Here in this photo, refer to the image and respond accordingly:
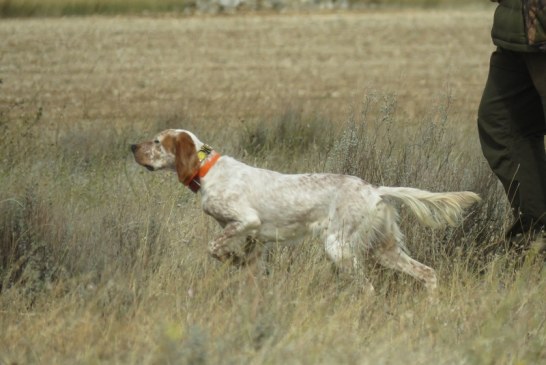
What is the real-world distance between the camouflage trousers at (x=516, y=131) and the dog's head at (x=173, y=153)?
1.62m

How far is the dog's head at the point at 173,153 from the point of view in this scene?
19.9ft

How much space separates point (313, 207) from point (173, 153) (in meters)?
0.88

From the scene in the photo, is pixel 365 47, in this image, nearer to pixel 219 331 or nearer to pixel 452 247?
pixel 452 247

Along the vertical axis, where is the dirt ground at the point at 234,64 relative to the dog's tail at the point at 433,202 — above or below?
below

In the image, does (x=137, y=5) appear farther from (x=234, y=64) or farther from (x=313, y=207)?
(x=313, y=207)

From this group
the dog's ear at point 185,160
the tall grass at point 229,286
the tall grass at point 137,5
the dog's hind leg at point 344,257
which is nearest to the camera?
the tall grass at point 229,286

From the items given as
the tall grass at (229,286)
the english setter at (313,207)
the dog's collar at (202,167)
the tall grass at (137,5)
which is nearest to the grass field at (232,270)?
the tall grass at (229,286)

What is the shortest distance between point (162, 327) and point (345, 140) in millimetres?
2807

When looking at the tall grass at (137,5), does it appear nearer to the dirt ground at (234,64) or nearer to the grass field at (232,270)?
the dirt ground at (234,64)

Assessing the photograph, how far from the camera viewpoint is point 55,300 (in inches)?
201

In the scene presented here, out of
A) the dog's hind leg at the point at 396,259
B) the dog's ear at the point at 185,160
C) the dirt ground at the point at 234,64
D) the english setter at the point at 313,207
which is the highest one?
the dog's ear at the point at 185,160

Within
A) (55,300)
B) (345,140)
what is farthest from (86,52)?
(55,300)

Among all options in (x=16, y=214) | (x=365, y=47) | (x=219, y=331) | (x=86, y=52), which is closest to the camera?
(x=219, y=331)

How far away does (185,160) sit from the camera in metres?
6.06
